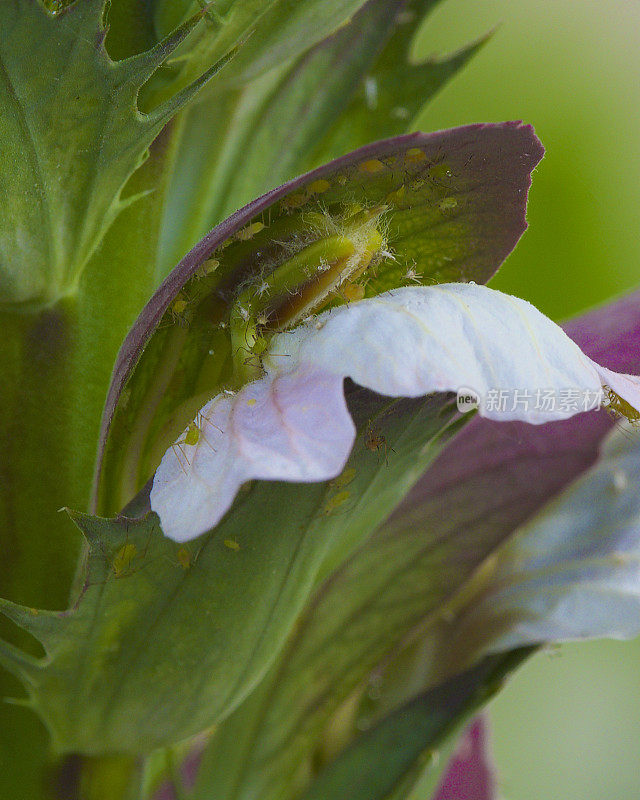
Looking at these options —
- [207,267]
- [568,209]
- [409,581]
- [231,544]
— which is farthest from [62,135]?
[568,209]

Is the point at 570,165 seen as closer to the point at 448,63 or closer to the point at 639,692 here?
the point at 639,692

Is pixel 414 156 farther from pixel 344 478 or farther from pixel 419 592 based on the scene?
pixel 419 592

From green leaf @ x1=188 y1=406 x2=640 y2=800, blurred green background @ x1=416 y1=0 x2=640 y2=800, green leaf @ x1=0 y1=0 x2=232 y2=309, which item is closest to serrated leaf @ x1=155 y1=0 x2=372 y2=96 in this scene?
green leaf @ x1=0 y1=0 x2=232 y2=309

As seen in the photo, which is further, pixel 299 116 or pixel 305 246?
pixel 299 116

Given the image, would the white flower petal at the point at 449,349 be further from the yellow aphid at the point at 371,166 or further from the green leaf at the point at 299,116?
the green leaf at the point at 299,116

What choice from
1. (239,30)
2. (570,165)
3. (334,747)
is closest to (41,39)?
(239,30)
